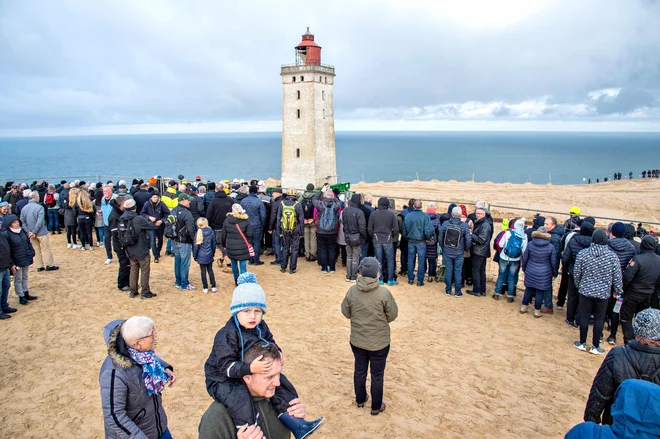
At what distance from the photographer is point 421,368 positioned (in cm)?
662

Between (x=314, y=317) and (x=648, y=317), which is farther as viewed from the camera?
(x=314, y=317)

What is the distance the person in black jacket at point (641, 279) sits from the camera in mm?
6762

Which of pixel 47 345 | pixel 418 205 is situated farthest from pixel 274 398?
pixel 418 205

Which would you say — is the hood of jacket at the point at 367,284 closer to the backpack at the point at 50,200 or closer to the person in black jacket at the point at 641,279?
the person in black jacket at the point at 641,279

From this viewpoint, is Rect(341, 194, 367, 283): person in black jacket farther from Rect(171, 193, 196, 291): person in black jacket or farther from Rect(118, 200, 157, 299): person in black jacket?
Rect(118, 200, 157, 299): person in black jacket

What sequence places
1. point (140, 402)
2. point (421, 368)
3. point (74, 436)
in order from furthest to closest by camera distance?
1. point (421, 368)
2. point (74, 436)
3. point (140, 402)

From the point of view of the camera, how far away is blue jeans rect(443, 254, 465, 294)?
30.8 ft

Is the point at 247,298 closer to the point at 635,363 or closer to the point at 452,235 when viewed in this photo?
the point at 635,363

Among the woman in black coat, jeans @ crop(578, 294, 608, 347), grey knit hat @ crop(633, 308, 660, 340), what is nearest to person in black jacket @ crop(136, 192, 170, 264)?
the woman in black coat

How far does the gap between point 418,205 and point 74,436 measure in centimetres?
742

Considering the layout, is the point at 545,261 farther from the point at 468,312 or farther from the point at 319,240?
the point at 319,240

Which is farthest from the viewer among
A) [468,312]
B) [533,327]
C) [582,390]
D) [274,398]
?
[468,312]

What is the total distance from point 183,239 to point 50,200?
7.35m

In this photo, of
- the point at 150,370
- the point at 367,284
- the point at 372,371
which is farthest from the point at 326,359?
the point at 150,370
